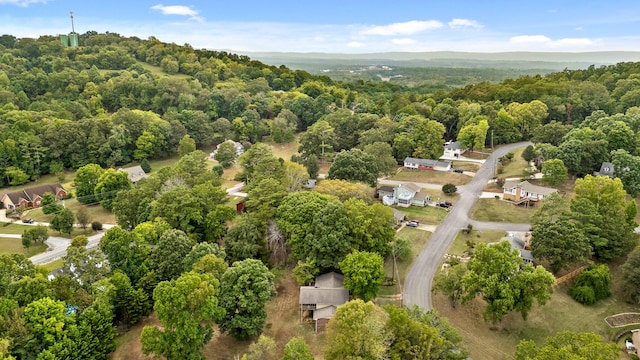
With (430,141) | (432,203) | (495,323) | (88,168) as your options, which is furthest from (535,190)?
(88,168)

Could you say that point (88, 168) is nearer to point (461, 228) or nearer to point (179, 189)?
point (179, 189)

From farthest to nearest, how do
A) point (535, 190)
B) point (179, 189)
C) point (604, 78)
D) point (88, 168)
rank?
point (604, 78)
point (88, 168)
point (535, 190)
point (179, 189)

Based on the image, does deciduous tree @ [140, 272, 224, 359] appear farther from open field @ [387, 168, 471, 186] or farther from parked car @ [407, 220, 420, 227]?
open field @ [387, 168, 471, 186]

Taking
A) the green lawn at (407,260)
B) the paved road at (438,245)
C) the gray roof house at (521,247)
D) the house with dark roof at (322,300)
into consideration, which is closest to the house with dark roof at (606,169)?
the paved road at (438,245)

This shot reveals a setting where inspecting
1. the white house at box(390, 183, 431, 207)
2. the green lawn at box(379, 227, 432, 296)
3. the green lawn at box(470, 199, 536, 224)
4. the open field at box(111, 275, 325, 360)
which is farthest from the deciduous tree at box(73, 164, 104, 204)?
the green lawn at box(470, 199, 536, 224)

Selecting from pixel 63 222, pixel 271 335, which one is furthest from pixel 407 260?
pixel 63 222

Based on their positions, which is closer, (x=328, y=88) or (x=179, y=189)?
(x=179, y=189)

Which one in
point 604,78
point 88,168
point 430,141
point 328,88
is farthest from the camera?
point 328,88

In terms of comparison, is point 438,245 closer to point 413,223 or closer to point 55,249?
point 413,223
